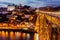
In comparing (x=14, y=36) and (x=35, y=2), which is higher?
(x=35, y=2)

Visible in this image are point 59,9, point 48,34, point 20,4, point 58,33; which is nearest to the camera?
point 48,34

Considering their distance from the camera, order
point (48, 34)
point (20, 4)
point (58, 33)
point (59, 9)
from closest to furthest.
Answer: point (48, 34), point (58, 33), point (59, 9), point (20, 4)

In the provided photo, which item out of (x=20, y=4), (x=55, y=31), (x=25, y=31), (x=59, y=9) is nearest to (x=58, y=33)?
(x=55, y=31)

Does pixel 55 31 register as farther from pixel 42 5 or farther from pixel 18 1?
pixel 18 1

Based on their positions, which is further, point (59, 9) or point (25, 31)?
point (25, 31)

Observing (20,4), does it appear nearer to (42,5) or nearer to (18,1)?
A: (18,1)

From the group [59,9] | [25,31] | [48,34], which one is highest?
[59,9]

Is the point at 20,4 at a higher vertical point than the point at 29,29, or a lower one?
higher

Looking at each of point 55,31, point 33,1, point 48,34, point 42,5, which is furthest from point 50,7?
point 48,34

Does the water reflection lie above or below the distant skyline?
below

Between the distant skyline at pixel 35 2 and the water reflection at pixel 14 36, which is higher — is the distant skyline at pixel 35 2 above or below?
above
